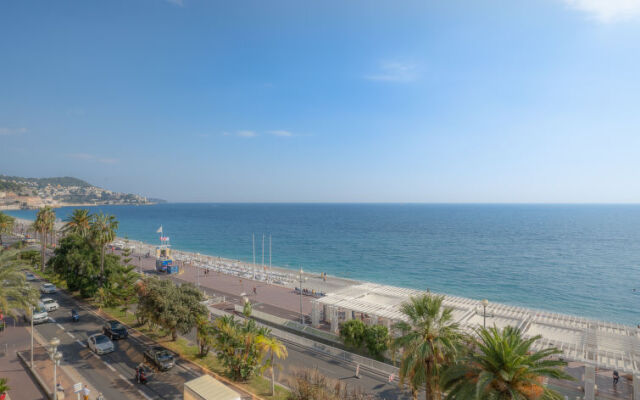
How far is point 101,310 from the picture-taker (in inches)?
1144

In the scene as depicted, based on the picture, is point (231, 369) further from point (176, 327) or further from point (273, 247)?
point (273, 247)

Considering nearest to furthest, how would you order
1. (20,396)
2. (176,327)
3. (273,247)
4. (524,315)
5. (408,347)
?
(408,347), (20,396), (176,327), (524,315), (273,247)

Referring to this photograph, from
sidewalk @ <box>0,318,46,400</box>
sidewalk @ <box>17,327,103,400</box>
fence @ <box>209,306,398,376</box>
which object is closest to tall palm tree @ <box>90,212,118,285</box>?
sidewalk @ <box>0,318,46,400</box>

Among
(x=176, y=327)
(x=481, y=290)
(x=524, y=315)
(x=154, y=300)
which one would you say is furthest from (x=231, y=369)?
(x=481, y=290)

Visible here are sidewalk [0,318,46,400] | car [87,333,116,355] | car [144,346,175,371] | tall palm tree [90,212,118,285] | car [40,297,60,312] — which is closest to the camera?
sidewalk [0,318,46,400]

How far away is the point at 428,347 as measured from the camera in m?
12.8

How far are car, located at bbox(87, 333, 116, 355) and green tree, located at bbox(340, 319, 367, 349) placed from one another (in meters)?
15.9

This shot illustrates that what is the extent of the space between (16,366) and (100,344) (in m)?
4.26

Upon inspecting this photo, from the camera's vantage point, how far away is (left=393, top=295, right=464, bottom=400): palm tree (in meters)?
12.9

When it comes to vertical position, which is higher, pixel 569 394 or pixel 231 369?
pixel 231 369

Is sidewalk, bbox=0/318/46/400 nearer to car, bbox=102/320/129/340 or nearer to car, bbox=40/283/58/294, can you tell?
car, bbox=102/320/129/340

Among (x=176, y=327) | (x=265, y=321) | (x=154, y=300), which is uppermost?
(x=154, y=300)

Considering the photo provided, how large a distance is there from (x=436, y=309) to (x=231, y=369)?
39.3 feet

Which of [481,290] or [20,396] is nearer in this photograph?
[20,396]
